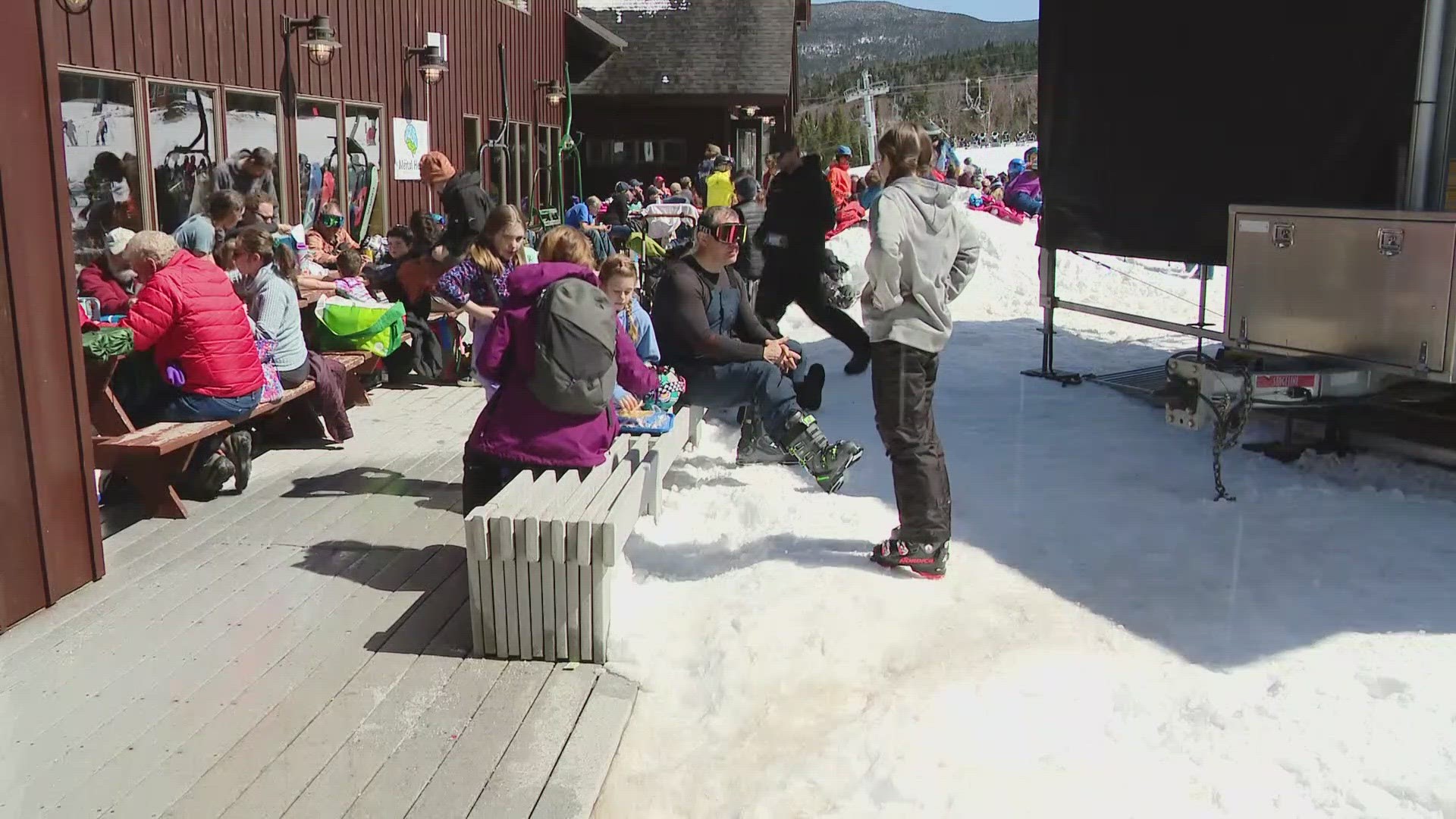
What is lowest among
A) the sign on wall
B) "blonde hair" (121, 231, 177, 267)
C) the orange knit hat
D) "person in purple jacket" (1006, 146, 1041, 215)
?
"blonde hair" (121, 231, 177, 267)

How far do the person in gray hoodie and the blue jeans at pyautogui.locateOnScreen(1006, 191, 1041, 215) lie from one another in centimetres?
1346

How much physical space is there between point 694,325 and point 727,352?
21cm

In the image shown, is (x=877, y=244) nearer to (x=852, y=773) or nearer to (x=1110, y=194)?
(x=852, y=773)

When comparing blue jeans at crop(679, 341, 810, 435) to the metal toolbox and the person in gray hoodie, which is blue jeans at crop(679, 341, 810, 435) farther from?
the metal toolbox

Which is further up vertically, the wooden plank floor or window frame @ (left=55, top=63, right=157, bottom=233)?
window frame @ (left=55, top=63, right=157, bottom=233)

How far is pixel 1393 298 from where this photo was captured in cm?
555

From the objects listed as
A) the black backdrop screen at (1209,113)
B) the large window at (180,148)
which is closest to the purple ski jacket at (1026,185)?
the black backdrop screen at (1209,113)

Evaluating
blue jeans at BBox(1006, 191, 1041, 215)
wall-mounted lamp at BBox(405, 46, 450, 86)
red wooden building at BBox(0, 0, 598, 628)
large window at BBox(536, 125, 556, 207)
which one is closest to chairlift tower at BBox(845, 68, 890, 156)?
large window at BBox(536, 125, 556, 207)

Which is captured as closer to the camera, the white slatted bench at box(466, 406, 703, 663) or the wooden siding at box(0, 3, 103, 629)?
the white slatted bench at box(466, 406, 703, 663)

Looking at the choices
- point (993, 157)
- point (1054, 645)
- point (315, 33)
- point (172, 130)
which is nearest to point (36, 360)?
point (1054, 645)

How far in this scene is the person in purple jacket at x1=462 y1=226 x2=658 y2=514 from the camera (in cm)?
454

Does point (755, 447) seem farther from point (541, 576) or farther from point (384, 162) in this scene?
point (384, 162)

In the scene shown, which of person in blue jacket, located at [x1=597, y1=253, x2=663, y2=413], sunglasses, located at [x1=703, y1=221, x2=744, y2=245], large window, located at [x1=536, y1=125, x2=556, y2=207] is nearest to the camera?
person in blue jacket, located at [x1=597, y1=253, x2=663, y2=413]

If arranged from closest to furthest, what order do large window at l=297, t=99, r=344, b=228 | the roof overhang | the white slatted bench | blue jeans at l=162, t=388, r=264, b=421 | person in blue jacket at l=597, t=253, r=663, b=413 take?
the white slatted bench
blue jeans at l=162, t=388, r=264, b=421
person in blue jacket at l=597, t=253, r=663, b=413
large window at l=297, t=99, r=344, b=228
the roof overhang
